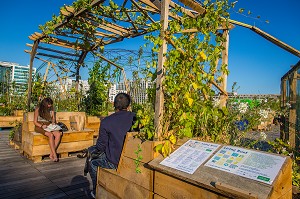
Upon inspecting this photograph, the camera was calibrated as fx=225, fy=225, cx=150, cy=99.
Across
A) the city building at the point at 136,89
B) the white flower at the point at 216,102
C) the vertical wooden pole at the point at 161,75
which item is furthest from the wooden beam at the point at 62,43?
the white flower at the point at 216,102

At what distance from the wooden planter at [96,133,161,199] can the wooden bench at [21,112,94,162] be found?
2.51 meters

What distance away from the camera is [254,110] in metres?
2.98

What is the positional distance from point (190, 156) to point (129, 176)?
701 millimetres

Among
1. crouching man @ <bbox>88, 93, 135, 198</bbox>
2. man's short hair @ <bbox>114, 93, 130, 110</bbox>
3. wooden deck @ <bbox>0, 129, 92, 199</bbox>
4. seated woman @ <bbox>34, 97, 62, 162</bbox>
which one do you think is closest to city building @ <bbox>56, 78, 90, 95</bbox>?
seated woman @ <bbox>34, 97, 62, 162</bbox>

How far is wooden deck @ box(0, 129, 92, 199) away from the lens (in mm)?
3050

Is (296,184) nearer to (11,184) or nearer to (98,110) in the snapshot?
(11,184)

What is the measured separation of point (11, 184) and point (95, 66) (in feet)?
15.3

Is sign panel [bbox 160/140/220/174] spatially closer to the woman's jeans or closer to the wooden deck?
the woman's jeans

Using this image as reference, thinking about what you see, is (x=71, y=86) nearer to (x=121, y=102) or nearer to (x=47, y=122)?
(x=47, y=122)

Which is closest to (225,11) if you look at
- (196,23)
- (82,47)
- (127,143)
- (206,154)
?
(196,23)

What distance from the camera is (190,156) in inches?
75.7

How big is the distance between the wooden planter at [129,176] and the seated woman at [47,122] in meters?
2.39

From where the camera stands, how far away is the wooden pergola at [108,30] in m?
2.26

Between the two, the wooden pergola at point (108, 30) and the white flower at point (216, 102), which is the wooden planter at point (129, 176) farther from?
the white flower at point (216, 102)
